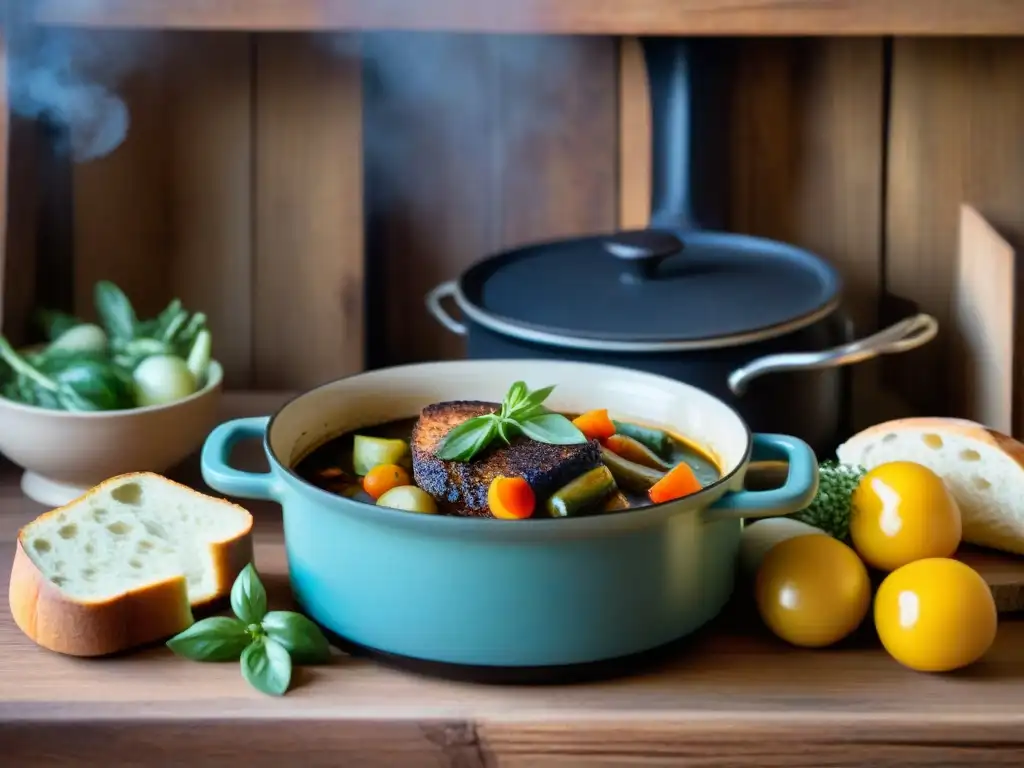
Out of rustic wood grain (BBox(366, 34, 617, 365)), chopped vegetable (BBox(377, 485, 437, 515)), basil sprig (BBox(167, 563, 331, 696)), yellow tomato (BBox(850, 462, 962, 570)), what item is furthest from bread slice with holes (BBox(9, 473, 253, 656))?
rustic wood grain (BBox(366, 34, 617, 365))

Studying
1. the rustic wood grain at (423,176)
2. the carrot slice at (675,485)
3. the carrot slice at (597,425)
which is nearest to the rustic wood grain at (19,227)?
the rustic wood grain at (423,176)

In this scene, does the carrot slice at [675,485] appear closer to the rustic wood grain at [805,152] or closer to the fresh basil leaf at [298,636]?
the fresh basil leaf at [298,636]

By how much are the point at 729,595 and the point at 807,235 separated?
0.75m

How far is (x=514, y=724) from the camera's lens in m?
0.91

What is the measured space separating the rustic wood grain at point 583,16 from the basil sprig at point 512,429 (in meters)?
0.54

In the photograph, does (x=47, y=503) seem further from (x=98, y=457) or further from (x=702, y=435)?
(x=702, y=435)

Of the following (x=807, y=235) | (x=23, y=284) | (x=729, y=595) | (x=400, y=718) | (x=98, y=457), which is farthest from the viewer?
(x=807, y=235)

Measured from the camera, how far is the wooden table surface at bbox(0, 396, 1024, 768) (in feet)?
2.98

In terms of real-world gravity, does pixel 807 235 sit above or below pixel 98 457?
above

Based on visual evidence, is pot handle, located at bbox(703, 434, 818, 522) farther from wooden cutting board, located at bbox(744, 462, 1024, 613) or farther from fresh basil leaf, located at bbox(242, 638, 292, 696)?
fresh basil leaf, located at bbox(242, 638, 292, 696)

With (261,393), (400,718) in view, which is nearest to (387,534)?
(400,718)

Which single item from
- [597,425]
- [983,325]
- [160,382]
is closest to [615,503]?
[597,425]

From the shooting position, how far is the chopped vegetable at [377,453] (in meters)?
1.12

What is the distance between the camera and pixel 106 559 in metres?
1.06
